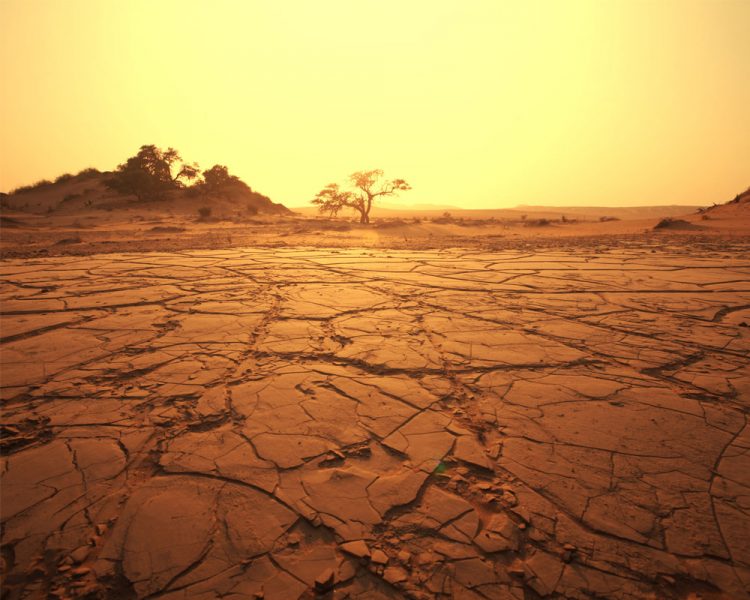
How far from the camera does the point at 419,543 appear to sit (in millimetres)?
1243

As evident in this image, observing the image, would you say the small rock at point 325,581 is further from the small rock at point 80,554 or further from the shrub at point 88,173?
the shrub at point 88,173

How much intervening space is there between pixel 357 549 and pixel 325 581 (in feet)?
0.47

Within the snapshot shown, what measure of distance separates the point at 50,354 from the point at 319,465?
86.4 inches

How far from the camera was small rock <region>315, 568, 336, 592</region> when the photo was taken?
110 centimetres

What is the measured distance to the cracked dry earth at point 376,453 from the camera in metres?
1.16

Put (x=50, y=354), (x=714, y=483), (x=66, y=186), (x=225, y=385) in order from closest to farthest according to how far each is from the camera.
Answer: (x=714, y=483), (x=225, y=385), (x=50, y=354), (x=66, y=186)

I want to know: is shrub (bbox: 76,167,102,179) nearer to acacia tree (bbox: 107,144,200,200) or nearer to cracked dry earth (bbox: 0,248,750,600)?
acacia tree (bbox: 107,144,200,200)

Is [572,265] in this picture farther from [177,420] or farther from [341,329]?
[177,420]

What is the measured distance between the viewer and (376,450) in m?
1.66

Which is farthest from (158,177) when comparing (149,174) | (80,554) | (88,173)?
(80,554)

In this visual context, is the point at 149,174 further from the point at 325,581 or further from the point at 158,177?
the point at 325,581

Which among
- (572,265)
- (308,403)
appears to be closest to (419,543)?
(308,403)

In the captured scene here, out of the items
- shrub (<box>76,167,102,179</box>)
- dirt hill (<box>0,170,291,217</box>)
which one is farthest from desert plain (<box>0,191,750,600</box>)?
shrub (<box>76,167,102,179</box>)

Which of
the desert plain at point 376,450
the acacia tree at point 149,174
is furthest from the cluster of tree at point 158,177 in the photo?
the desert plain at point 376,450
